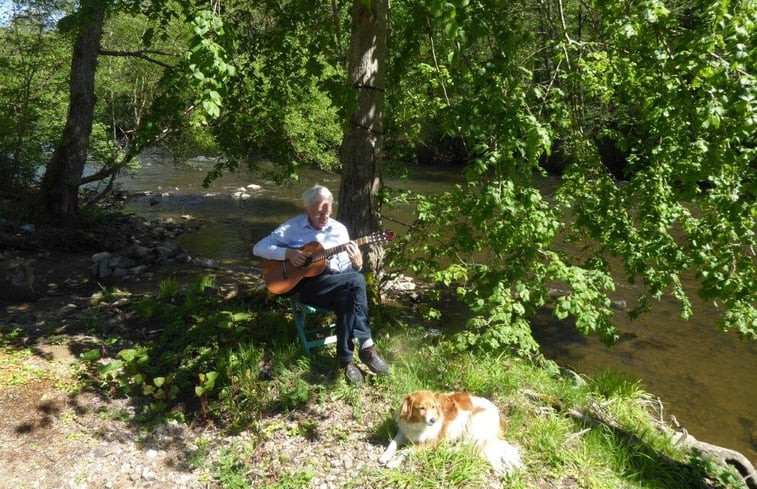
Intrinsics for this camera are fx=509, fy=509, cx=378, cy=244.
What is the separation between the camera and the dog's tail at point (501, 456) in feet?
10.0

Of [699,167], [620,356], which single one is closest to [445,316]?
[620,356]

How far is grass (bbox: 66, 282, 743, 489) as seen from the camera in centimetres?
309

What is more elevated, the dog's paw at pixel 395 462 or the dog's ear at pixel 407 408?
the dog's ear at pixel 407 408

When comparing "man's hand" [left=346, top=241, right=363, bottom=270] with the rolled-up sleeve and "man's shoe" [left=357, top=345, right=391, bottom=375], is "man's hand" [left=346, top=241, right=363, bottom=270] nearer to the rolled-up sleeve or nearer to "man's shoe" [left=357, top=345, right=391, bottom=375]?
the rolled-up sleeve

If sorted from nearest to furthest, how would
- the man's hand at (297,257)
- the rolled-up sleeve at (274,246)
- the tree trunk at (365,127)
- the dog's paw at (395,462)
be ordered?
1. the dog's paw at (395,462)
2. the man's hand at (297,257)
3. the rolled-up sleeve at (274,246)
4. the tree trunk at (365,127)

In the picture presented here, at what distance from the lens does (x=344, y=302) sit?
147 inches

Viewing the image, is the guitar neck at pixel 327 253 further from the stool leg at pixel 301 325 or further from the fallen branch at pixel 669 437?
the fallen branch at pixel 669 437

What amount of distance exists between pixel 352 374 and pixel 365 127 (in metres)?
2.31

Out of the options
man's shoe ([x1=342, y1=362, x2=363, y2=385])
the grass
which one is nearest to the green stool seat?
the grass

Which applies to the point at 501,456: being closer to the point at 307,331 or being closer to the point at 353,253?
the point at 353,253

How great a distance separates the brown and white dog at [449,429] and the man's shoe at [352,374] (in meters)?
0.65

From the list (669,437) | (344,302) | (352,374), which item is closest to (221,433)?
(352,374)

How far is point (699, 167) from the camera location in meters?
3.49

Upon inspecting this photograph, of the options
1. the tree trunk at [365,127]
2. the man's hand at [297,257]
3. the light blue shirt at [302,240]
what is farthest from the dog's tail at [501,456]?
the tree trunk at [365,127]
